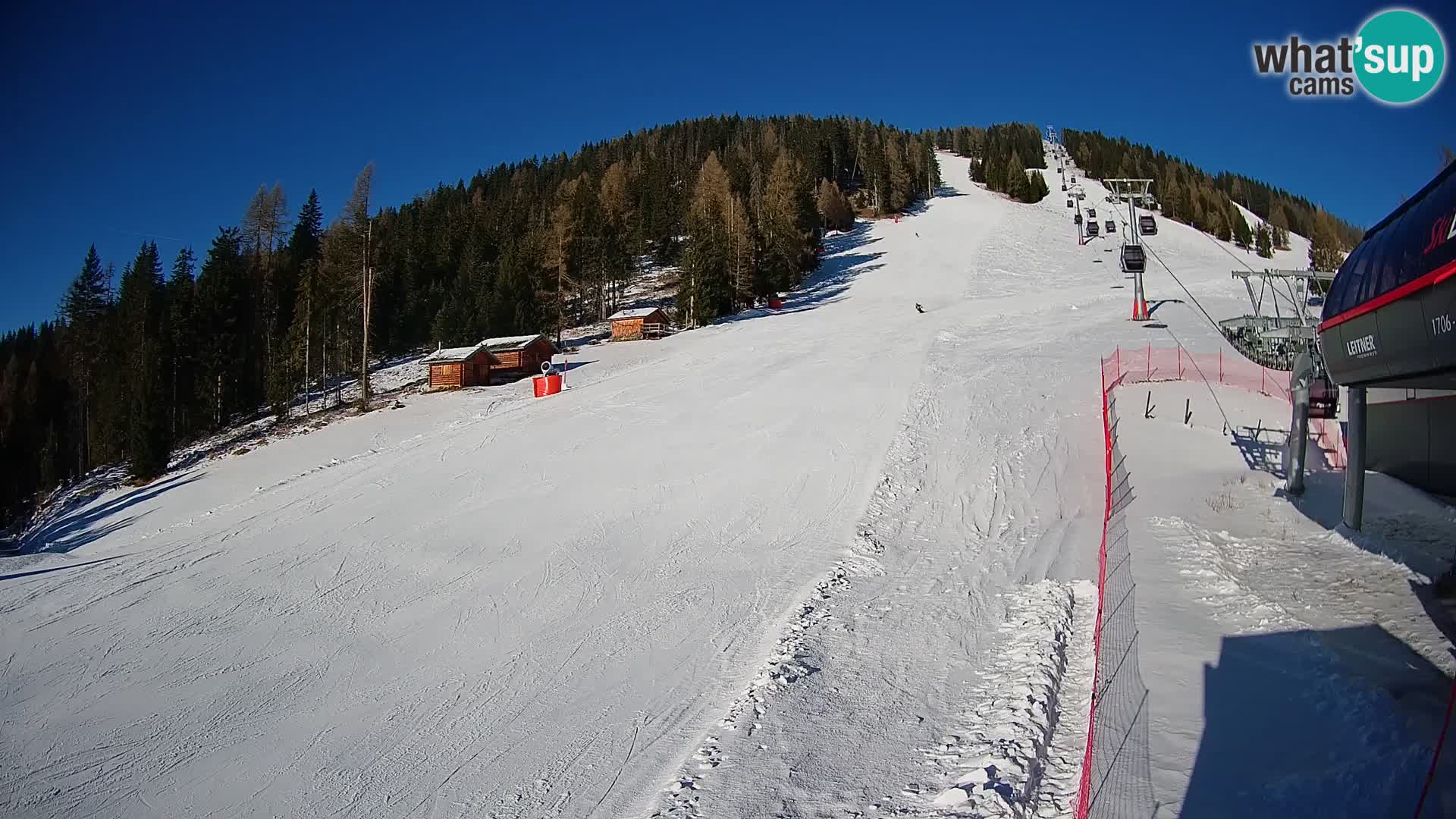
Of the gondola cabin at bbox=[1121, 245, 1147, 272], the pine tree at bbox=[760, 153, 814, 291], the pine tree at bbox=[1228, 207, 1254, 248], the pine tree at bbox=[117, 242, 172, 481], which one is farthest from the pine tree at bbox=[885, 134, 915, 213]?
Answer: the pine tree at bbox=[117, 242, 172, 481]

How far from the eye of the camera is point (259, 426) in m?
40.8

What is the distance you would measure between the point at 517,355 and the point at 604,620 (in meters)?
32.1

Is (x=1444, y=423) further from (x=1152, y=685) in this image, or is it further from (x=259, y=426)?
(x=259, y=426)

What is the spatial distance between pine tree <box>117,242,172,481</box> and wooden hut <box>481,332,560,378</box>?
48.9ft

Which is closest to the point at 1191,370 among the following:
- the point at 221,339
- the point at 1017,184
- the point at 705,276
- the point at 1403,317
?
the point at 1403,317

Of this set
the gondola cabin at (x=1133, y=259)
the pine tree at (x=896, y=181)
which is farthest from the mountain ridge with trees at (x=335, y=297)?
the gondola cabin at (x=1133, y=259)

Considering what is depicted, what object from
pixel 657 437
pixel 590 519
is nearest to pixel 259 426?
pixel 657 437

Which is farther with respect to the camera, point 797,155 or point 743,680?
point 797,155

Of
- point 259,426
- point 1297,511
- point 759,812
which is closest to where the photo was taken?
point 759,812

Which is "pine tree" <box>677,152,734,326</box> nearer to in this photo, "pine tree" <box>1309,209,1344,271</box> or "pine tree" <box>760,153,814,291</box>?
"pine tree" <box>760,153,814,291</box>

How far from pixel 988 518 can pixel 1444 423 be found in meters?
6.84

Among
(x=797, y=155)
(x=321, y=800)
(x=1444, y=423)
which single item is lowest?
(x=321, y=800)

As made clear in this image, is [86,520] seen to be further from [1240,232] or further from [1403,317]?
[1240,232]

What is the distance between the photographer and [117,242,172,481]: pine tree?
31.7 m
